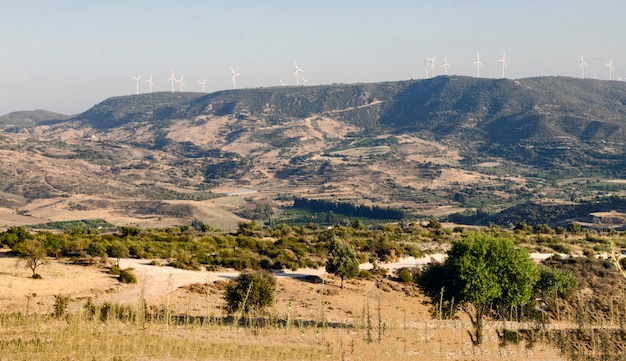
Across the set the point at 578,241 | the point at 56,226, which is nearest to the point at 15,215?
the point at 56,226

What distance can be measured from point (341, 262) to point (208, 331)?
81.5 ft

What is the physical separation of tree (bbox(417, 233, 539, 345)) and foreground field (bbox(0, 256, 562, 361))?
2451 millimetres

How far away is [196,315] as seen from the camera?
150ft

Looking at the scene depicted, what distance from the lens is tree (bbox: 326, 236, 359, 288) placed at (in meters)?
60.9

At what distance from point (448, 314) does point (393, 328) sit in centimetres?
637

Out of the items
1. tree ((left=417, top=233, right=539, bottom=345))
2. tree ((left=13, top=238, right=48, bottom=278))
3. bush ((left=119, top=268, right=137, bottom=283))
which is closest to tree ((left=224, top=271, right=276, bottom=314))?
tree ((left=417, top=233, right=539, bottom=345))

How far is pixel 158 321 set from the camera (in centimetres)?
3984

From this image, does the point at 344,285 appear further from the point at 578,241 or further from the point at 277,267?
the point at 578,241

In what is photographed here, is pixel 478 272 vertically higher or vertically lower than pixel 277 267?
higher

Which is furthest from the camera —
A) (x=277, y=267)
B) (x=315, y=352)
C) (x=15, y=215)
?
(x=15, y=215)

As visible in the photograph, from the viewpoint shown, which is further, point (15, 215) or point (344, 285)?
point (15, 215)

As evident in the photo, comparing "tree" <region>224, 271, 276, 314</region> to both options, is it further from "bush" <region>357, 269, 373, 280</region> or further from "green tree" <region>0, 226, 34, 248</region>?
"green tree" <region>0, 226, 34, 248</region>

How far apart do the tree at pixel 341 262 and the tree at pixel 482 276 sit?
682 inches

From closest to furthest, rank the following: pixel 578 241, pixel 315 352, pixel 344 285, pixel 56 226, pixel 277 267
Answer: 1. pixel 315 352
2. pixel 344 285
3. pixel 277 267
4. pixel 578 241
5. pixel 56 226
